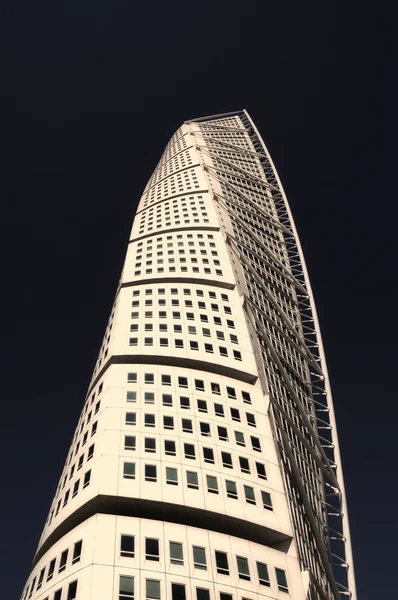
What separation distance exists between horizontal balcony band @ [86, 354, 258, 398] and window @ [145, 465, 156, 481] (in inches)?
428

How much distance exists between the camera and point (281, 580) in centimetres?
3259

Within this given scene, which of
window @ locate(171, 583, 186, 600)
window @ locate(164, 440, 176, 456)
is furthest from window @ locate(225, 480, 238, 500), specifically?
window @ locate(171, 583, 186, 600)

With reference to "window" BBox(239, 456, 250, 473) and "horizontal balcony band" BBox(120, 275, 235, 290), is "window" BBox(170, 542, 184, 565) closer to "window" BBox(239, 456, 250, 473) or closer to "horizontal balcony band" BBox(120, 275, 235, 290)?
"window" BBox(239, 456, 250, 473)

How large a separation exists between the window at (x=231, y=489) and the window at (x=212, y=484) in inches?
27.4

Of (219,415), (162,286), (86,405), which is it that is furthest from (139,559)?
(162,286)

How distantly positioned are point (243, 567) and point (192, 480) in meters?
5.76

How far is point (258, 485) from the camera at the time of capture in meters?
37.1

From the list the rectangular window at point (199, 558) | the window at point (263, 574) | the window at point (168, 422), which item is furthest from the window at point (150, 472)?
the window at point (263, 574)

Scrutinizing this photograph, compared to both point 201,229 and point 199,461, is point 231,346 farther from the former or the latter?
point 201,229

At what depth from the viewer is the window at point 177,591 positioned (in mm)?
29000

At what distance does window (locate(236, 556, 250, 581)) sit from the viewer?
103ft

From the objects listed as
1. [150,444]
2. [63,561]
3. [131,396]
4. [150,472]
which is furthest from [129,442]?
[63,561]

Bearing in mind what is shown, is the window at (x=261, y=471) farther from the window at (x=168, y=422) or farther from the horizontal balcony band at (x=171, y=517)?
the window at (x=168, y=422)

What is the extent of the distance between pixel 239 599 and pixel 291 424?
2236 centimetres
